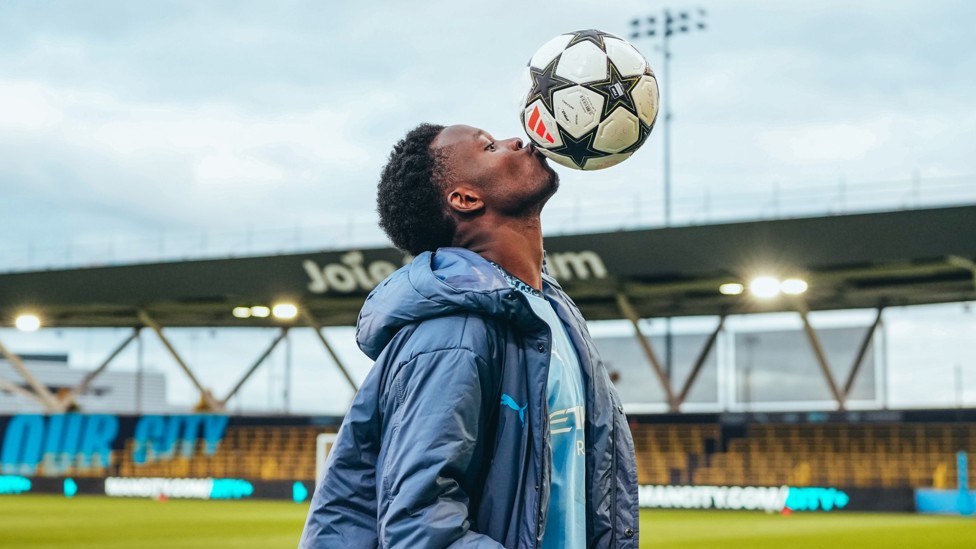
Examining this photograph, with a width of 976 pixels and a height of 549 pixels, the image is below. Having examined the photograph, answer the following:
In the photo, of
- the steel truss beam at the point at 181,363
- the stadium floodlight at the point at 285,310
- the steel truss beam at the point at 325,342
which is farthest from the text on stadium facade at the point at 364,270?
the steel truss beam at the point at 181,363

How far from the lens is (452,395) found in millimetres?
2240

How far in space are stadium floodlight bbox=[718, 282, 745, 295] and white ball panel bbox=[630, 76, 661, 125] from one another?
25.0 metres

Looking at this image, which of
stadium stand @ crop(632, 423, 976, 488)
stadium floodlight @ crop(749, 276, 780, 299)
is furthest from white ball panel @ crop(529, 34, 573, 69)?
stadium stand @ crop(632, 423, 976, 488)

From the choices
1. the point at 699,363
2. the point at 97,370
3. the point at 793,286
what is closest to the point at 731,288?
the point at 793,286

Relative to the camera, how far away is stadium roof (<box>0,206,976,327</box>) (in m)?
24.1

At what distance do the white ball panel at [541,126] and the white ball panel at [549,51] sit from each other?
0.17m

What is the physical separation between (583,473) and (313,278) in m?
27.0

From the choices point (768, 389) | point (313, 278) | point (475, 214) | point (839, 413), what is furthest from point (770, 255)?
point (475, 214)

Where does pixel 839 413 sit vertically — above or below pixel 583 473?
above

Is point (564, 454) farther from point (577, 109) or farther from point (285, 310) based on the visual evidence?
point (285, 310)

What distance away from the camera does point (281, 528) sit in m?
18.5

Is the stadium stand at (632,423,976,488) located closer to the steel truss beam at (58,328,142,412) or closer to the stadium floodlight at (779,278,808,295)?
the stadium floodlight at (779,278,808,295)

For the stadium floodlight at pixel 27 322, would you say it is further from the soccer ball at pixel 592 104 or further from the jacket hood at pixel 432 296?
the jacket hood at pixel 432 296

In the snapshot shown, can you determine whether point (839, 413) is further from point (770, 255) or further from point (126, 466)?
point (126, 466)
